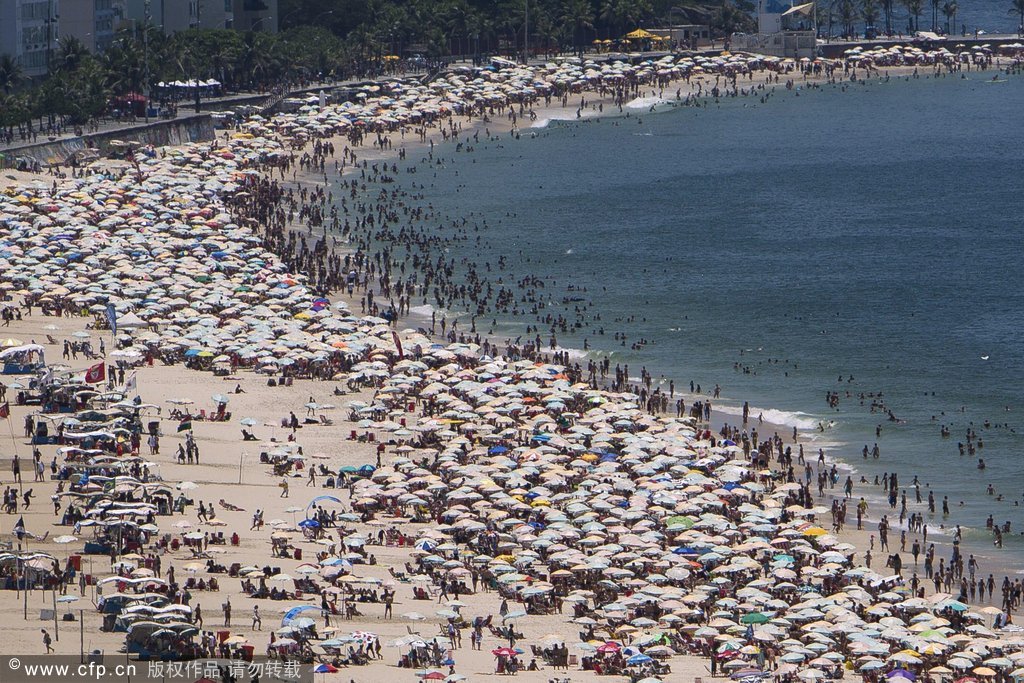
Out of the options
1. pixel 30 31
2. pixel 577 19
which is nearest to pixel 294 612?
pixel 30 31

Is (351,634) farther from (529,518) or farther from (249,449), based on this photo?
(249,449)

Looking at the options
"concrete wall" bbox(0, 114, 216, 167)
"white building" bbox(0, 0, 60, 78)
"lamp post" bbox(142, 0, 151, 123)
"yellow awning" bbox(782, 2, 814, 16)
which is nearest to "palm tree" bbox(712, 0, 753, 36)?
"yellow awning" bbox(782, 2, 814, 16)

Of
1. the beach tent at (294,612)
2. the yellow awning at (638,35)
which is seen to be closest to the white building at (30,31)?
the yellow awning at (638,35)

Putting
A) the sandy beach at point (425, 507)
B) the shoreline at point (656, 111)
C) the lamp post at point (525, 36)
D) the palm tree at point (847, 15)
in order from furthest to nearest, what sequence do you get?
the palm tree at point (847, 15), the lamp post at point (525, 36), the shoreline at point (656, 111), the sandy beach at point (425, 507)

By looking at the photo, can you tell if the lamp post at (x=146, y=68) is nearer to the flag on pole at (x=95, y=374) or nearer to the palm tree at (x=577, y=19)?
the palm tree at (x=577, y=19)

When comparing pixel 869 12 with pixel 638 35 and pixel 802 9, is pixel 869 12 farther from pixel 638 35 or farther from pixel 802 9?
pixel 638 35
